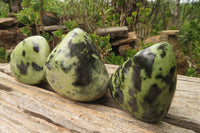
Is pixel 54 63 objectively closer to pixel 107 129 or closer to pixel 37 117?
pixel 37 117

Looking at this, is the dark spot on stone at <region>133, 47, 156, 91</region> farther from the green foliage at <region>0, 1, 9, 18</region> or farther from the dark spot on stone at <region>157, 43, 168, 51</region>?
the green foliage at <region>0, 1, 9, 18</region>

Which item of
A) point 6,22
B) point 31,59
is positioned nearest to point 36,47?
point 31,59

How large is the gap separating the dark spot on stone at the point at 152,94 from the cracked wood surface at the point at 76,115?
14 centimetres

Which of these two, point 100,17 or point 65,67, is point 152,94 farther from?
point 100,17

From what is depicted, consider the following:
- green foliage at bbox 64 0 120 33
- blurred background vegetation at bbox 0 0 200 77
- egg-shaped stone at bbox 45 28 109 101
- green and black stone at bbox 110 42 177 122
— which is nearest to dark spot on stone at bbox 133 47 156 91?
green and black stone at bbox 110 42 177 122

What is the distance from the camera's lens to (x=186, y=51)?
2551 millimetres

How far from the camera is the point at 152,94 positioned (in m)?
0.61

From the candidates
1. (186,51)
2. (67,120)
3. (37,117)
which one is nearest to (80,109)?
(67,120)

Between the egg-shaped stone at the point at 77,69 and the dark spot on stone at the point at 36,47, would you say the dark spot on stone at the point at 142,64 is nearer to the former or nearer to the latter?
the egg-shaped stone at the point at 77,69

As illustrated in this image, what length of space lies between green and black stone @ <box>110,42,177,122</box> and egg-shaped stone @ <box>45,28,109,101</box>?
0.14 metres

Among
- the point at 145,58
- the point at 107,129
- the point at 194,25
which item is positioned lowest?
the point at 107,129

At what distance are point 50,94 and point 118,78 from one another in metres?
0.42

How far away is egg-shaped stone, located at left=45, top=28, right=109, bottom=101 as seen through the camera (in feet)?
2.43

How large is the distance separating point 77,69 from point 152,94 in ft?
1.10
